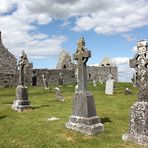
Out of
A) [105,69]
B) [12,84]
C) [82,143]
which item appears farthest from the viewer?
[105,69]

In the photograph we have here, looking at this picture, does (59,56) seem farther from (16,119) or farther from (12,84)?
(16,119)

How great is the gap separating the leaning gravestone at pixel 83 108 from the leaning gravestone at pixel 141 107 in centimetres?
147

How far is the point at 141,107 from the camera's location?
34.8 ft

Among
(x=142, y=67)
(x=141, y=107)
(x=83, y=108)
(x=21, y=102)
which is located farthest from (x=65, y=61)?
(x=141, y=107)

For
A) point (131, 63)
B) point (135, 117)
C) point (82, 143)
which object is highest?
point (131, 63)

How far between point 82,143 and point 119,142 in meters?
1.23

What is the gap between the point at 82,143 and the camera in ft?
35.1

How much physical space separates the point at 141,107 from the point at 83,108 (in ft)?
8.16

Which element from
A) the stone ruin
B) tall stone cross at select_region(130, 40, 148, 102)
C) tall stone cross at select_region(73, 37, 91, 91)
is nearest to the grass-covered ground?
tall stone cross at select_region(130, 40, 148, 102)

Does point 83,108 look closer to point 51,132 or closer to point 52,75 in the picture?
point 51,132

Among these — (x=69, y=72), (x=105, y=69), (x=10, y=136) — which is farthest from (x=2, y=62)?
(x=10, y=136)

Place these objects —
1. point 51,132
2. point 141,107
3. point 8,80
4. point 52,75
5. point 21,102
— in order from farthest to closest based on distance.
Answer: point 52,75, point 8,80, point 21,102, point 51,132, point 141,107

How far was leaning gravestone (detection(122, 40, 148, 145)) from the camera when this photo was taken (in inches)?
414

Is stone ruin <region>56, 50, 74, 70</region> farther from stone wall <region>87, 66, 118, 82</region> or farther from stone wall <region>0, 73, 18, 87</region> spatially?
stone wall <region>0, 73, 18, 87</region>
